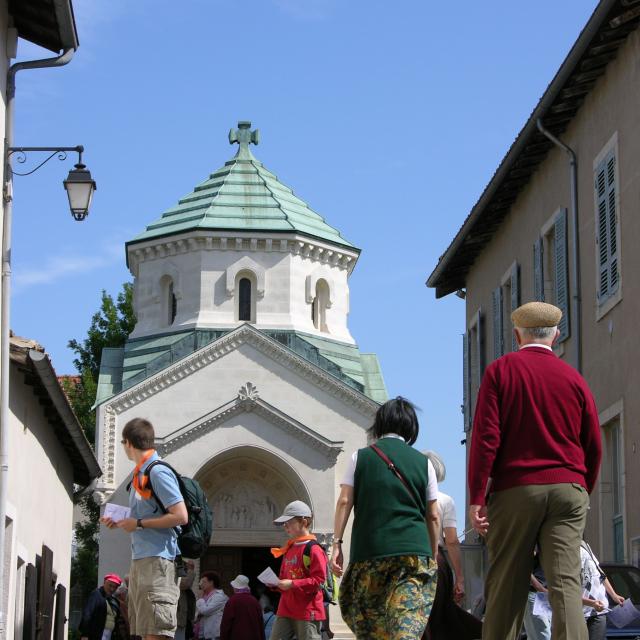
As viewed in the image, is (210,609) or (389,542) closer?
(389,542)

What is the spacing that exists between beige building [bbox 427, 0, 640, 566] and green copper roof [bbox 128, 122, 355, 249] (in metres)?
29.1

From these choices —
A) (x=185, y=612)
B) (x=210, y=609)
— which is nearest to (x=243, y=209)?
(x=210, y=609)

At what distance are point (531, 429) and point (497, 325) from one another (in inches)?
756

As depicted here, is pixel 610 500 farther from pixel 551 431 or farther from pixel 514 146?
pixel 551 431

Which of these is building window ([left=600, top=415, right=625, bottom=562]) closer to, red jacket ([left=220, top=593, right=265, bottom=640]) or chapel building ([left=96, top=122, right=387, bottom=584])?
red jacket ([left=220, top=593, right=265, bottom=640])

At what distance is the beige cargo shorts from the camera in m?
10.2

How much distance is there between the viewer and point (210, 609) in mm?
19562

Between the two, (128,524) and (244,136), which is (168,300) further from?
(128,524)

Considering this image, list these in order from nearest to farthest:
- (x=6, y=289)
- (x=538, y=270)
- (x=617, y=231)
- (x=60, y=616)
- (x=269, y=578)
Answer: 1. (x=269, y=578)
2. (x=6, y=289)
3. (x=617, y=231)
4. (x=538, y=270)
5. (x=60, y=616)

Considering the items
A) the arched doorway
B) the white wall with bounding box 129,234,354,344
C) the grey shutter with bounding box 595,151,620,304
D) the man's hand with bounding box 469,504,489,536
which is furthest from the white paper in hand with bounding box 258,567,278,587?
the white wall with bounding box 129,234,354,344

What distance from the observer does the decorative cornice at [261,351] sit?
4991cm

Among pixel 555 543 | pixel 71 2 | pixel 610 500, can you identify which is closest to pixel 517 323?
pixel 555 543

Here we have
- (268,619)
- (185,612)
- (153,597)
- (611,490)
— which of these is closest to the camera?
(153,597)

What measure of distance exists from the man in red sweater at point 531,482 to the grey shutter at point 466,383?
21.8 m
